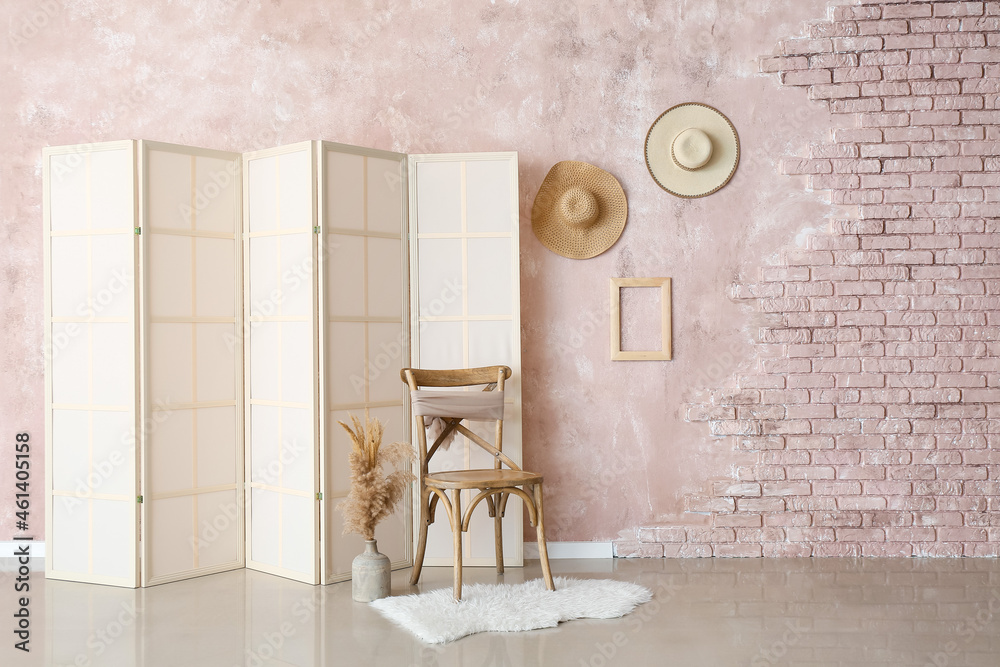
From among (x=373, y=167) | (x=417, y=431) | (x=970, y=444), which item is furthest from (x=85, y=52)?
(x=970, y=444)

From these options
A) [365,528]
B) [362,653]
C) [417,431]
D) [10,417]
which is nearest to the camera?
[362,653]

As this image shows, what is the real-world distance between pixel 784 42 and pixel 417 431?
101 inches

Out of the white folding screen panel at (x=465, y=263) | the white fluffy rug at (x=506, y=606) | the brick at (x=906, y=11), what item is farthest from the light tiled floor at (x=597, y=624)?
the brick at (x=906, y=11)

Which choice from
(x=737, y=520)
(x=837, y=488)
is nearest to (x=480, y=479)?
(x=737, y=520)

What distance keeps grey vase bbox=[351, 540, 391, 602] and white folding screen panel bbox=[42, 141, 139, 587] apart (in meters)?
0.98

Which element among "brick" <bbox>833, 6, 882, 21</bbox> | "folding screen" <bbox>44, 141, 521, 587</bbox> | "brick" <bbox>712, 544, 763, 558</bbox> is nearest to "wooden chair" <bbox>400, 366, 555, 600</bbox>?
"folding screen" <bbox>44, 141, 521, 587</bbox>

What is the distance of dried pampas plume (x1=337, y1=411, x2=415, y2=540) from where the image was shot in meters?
3.02

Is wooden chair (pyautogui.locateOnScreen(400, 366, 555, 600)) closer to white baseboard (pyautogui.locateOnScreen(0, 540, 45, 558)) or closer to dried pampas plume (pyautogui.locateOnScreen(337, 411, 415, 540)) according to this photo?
dried pampas plume (pyautogui.locateOnScreen(337, 411, 415, 540))

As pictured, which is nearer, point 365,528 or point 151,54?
point 365,528

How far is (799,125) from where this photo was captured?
3752 millimetres

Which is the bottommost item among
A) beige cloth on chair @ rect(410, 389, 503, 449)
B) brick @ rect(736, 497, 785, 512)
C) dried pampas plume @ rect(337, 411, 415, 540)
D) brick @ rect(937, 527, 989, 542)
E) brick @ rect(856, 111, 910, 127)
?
brick @ rect(937, 527, 989, 542)

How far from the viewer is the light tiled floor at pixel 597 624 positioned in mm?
2455

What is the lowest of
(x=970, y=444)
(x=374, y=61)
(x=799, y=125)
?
(x=970, y=444)

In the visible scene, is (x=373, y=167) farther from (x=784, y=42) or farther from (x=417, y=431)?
(x=784, y=42)
